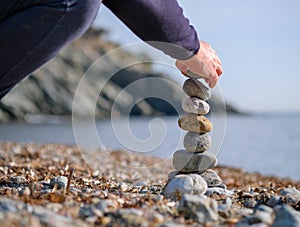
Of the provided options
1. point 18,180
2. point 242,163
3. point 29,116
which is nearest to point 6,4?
point 18,180

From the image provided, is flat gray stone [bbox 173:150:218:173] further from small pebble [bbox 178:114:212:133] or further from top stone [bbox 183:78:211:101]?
top stone [bbox 183:78:211:101]

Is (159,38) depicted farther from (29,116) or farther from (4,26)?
(29,116)

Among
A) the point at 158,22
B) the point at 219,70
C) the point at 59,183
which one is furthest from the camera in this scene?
the point at 59,183

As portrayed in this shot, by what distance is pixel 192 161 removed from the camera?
11.8ft

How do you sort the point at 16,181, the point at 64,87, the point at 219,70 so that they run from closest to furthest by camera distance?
the point at 219,70
the point at 16,181
the point at 64,87

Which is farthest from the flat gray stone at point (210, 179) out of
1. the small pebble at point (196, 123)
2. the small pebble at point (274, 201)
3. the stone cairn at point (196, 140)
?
the small pebble at point (274, 201)

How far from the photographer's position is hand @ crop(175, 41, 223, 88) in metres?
2.77

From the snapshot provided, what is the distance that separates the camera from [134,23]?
8.09ft

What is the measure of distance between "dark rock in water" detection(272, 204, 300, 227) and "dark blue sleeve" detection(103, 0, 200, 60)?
3.15 ft

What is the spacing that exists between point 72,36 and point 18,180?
1.51 meters

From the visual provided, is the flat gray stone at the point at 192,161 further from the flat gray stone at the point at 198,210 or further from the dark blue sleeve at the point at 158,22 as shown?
the flat gray stone at the point at 198,210

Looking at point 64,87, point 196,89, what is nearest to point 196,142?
point 196,89

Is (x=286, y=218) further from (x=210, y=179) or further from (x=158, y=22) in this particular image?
(x=210, y=179)

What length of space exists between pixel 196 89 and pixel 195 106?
0.41 ft
